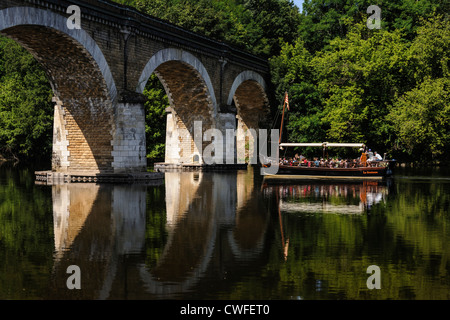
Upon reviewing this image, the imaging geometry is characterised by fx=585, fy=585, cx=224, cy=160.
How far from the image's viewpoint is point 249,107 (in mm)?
50281

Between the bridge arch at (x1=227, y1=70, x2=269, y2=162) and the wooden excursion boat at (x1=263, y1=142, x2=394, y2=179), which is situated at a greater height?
the bridge arch at (x1=227, y1=70, x2=269, y2=162)

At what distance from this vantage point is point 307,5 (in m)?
50.1

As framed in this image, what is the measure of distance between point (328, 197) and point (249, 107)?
1196 inches

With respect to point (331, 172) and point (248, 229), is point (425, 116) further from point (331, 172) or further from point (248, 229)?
point (248, 229)

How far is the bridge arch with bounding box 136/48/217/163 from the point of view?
36906 millimetres

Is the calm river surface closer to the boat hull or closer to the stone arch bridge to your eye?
the stone arch bridge

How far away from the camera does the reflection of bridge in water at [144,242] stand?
8141mm

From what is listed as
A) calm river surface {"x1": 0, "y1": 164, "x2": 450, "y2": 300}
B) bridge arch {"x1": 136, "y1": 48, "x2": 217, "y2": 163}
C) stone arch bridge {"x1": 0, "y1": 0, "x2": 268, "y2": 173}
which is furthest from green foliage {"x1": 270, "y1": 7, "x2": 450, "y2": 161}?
calm river surface {"x1": 0, "y1": 164, "x2": 450, "y2": 300}

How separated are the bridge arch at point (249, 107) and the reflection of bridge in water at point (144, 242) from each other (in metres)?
26.9

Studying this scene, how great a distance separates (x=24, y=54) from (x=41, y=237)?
4779 cm

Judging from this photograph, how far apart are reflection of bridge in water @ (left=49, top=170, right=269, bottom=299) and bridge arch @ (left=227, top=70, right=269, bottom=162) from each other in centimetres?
2692

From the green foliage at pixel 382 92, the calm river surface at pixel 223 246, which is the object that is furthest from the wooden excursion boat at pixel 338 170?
the calm river surface at pixel 223 246

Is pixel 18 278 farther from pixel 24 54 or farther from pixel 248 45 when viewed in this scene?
pixel 24 54

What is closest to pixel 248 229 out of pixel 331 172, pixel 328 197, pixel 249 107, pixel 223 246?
pixel 223 246
